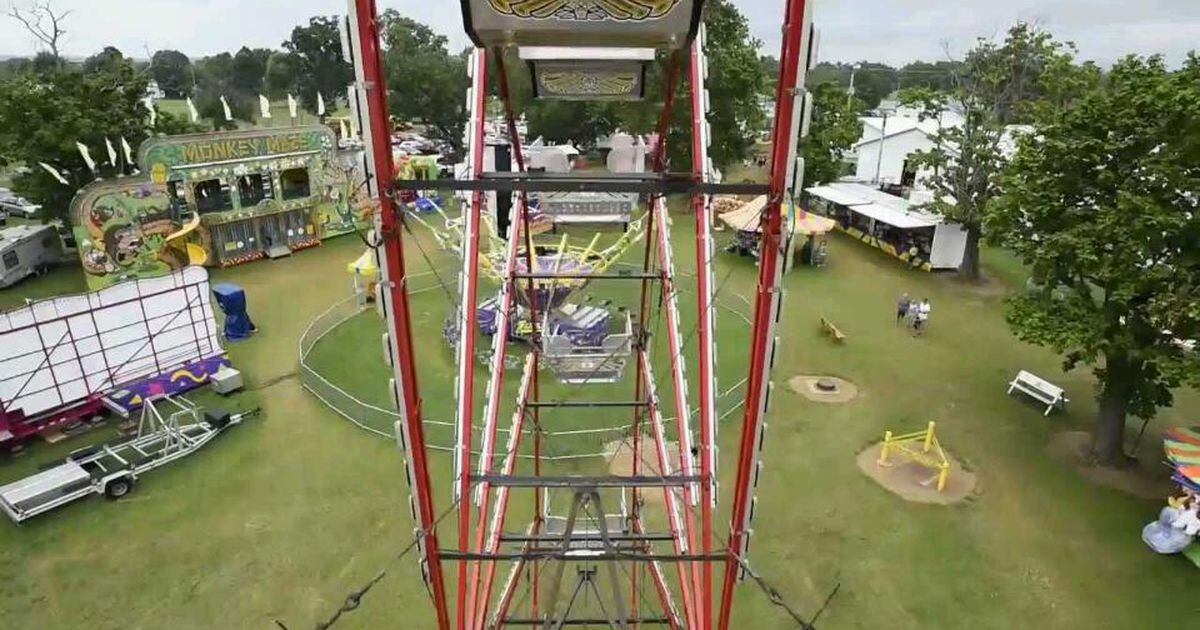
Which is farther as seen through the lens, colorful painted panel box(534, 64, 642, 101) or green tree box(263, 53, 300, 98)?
green tree box(263, 53, 300, 98)

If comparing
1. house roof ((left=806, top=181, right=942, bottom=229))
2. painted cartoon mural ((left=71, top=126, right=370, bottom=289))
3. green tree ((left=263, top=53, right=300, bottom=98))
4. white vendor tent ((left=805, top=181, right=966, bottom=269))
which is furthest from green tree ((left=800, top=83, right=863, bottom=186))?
green tree ((left=263, top=53, right=300, bottom=98))

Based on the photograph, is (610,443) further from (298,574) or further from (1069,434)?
(1069,434)

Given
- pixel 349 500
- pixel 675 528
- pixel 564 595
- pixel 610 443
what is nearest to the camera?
pixel 675 528

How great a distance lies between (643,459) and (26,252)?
93.1 ft

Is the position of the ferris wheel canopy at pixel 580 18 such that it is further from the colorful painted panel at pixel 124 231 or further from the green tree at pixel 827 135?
the green tree at pixel 827 135

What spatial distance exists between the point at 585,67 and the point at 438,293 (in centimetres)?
2176

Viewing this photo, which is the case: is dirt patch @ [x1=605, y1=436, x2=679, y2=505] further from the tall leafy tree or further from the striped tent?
the tall leafy tree

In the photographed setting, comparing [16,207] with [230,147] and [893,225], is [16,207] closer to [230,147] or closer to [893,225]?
[230,147]

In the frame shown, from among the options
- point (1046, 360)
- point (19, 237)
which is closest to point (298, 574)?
point (1046, 360)

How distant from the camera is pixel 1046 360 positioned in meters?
23.2

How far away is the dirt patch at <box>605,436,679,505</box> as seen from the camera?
17.0 meters

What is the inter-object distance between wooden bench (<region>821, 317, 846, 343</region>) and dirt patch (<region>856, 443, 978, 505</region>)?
693 cm

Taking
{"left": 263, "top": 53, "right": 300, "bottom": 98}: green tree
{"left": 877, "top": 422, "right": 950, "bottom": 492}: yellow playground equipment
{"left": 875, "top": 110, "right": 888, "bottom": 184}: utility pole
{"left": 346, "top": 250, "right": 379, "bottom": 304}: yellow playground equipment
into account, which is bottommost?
{"left": 877, "top": 422, "right": 950, "bottom": 492}: yellow playground equipment

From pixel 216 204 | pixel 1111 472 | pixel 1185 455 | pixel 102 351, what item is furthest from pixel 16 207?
pixel 1185 455
